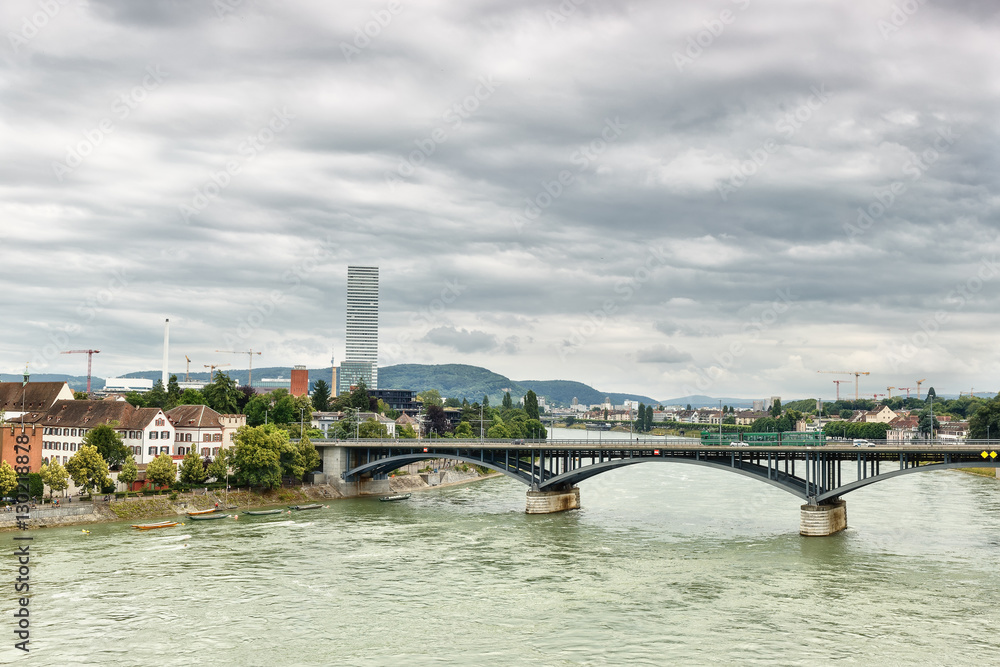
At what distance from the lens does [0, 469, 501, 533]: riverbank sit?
84750 millimetres

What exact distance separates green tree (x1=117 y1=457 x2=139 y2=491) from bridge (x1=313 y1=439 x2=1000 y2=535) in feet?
102

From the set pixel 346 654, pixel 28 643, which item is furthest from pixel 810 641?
pixel 28 643

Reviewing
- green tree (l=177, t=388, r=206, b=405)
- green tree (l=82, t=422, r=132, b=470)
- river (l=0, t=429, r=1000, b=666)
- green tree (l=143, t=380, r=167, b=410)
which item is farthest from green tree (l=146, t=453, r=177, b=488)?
green tree (l=143, t=380, r=167, b=410)

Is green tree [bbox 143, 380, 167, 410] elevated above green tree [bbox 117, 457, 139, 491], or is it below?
above

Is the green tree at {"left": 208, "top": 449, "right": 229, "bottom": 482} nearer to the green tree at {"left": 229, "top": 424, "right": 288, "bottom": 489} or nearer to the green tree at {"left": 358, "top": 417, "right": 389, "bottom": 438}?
the green tree at {"left": 229, "top": 424, "right": 288, "bottom": 489}

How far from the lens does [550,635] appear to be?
5147 cm

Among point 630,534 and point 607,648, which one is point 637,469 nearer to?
point 630,534

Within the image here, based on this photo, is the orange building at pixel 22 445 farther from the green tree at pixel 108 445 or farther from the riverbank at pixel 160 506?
the riverbank at pixel 160 506

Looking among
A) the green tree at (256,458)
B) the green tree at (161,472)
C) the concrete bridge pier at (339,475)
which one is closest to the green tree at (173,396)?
the concrete bridge pier at (339,475)

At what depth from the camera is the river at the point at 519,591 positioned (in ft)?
159

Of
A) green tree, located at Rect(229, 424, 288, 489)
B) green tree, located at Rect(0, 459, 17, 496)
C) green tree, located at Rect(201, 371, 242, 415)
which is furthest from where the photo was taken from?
green tree, located at Rect(201, 371, 242, 415)

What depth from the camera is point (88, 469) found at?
9369cm

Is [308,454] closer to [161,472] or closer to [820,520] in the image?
[161,472]

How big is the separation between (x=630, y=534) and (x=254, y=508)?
46291 mm
